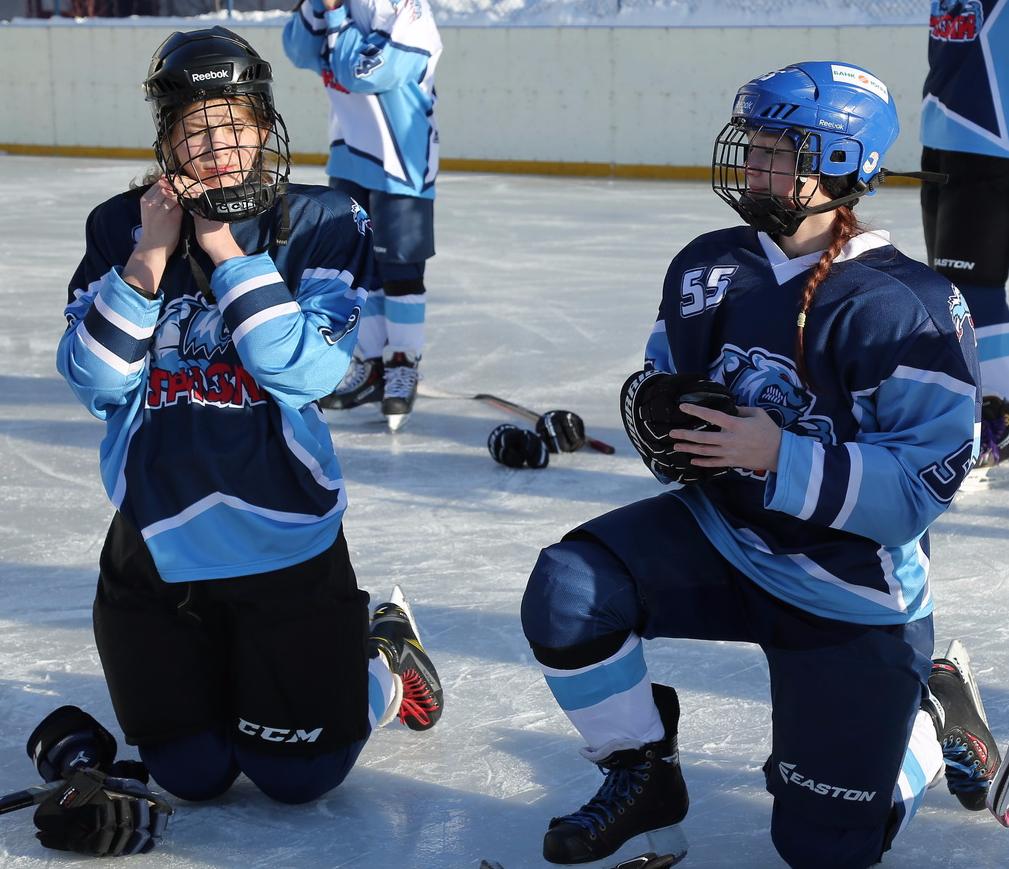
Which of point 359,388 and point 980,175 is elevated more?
point 980,175

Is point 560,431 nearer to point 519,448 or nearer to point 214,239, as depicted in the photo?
point 519,448

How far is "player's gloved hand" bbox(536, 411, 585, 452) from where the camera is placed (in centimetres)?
382

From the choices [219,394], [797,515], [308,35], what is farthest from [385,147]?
[797,515]

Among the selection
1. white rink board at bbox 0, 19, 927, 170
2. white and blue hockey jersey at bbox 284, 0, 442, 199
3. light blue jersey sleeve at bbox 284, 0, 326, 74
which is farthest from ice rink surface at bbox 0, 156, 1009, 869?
white rink board at bbox 0, 19, 927, 170

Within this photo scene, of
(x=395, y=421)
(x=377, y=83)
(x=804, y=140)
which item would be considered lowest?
(x=395, y=421)

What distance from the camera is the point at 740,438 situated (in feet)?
5.54

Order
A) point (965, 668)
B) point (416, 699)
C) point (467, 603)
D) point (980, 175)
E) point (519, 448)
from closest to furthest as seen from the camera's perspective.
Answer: point (965, 668)
point (416, 699)
point (467, 603)
point (980, 175)
point (519, 448)

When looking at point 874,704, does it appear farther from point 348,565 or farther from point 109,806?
point 109,806

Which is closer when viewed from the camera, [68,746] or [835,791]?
[835,791]

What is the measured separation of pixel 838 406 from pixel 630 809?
55cm

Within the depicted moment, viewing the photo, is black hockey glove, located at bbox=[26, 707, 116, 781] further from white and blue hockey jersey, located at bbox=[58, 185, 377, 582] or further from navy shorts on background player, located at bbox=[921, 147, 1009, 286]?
navy shorts on background player, located at bbox=[921, 147, 1009, 286]

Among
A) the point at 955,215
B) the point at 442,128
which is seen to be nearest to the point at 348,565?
the point at 955,215

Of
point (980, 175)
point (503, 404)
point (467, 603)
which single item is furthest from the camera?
point (503, 404)

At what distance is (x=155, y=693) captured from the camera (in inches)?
78.9
